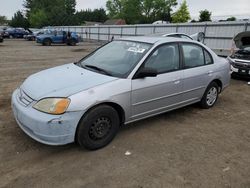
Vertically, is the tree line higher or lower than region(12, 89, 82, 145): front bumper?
higher

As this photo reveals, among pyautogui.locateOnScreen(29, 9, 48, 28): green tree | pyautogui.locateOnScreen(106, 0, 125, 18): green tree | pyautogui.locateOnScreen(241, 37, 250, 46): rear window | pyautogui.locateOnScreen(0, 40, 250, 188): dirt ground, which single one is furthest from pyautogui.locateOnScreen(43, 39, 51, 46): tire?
pyautogui.locateOnScreen(106, 0, 125, 18): green tree

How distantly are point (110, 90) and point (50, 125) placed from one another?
92 cm

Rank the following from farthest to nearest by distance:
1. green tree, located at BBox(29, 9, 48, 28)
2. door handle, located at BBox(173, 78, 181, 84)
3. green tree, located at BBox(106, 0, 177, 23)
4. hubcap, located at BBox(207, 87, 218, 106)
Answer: green tree, located at BBox(106, 0, 177, 23) < green tree, located at BBox(29, 9, 48, 28) < hubcap, located at BBox(207, 87, 218, 106) < door handle, located at BBox(173, 78, 181, 84)

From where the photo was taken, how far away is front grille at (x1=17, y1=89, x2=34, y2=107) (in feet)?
10.6

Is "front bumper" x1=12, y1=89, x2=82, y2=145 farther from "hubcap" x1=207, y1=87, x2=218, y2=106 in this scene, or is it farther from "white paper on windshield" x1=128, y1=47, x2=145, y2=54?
"hubcap" x1=207, y1=87, x2=218, y2=106

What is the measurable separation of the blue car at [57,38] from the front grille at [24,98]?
70.6 feet

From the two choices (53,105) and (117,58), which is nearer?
(53,105)

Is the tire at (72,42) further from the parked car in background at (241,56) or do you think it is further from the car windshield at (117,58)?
the car windshield at (117,58)

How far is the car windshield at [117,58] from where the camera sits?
376 centimetres

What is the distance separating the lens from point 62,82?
3473mm

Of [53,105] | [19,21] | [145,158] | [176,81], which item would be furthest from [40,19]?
[145,158]

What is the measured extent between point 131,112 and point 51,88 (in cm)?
123

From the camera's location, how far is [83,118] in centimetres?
317

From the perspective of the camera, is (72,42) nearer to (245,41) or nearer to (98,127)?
(245,41)
